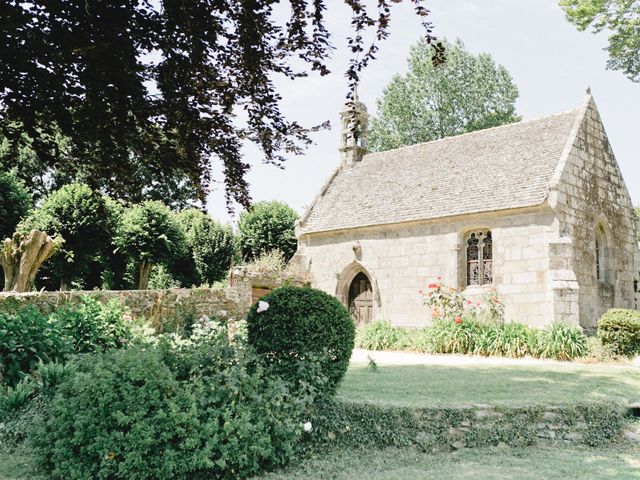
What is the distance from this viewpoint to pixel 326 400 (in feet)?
21.1

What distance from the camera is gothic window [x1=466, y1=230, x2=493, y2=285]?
55.1 feet

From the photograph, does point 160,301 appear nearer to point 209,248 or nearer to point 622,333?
point 622,333

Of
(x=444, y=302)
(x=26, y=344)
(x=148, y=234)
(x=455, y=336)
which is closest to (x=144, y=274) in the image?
(x=148, y=234)

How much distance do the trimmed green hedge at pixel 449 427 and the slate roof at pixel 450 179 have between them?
9.40 meters

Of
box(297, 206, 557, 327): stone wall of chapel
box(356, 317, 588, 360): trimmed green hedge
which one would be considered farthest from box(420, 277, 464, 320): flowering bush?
box(356, 317, 588, 360): trimmed green hedge

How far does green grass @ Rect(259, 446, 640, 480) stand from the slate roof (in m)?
10.2

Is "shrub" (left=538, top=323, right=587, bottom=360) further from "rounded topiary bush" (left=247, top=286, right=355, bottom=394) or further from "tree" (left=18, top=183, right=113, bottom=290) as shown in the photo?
"tree" (left=18, top=183, right=113, bottom=290)

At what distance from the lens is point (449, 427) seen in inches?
256

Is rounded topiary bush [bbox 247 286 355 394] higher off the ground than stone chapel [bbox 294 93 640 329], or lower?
lower

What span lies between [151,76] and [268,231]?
2252 cm

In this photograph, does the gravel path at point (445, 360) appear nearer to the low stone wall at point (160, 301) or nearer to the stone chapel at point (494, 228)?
the stone chapel at point (494, 228)

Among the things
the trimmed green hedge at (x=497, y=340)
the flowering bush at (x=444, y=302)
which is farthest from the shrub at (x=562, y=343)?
the flowering bush at (x=444, y=302)

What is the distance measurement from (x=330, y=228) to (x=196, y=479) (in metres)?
15.2

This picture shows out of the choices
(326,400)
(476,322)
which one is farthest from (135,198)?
(476,322)
